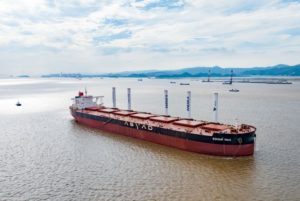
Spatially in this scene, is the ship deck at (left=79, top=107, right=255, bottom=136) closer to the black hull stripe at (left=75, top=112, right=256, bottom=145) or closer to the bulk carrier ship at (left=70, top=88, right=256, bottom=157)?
the bulk carrier ship at (left=70, top=88, right=256, bottom=157)

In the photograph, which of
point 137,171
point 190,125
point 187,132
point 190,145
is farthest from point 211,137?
point 137,171

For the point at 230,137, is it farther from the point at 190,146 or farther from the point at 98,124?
the point at 98,124

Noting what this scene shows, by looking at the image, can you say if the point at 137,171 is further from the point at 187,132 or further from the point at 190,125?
the point at 190,125

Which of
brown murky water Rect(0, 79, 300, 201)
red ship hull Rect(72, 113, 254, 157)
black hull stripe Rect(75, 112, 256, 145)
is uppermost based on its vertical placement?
black hull stripe Rect(75, 112, 256, 145)

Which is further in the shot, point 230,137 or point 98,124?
point 98,124

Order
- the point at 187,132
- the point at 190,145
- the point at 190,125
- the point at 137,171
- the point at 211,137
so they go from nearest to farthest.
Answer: the point at 137,171 → the point at 211,137 → the point at 190,145 → the point at 187,132 → the point at 190,125

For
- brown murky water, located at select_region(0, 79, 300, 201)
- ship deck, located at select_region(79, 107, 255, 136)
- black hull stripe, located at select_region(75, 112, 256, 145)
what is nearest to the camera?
brown murky water, located at select_region(0, 79, 300, 201)

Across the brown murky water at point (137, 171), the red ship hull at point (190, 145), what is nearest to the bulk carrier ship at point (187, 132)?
the red ship hull at point (190, 145)

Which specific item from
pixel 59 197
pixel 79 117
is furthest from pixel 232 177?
pixel 79 117

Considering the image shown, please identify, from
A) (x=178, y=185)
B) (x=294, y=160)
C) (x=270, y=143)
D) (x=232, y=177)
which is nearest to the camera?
(x=178, y=185)

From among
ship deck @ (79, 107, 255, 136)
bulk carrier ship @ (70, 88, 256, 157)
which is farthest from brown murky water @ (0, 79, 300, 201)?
ship deck @ (79, 107, 255, 136)

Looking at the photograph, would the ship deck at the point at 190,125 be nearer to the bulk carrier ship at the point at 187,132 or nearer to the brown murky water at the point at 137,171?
the bulk carrier ship at the point at 187,132
